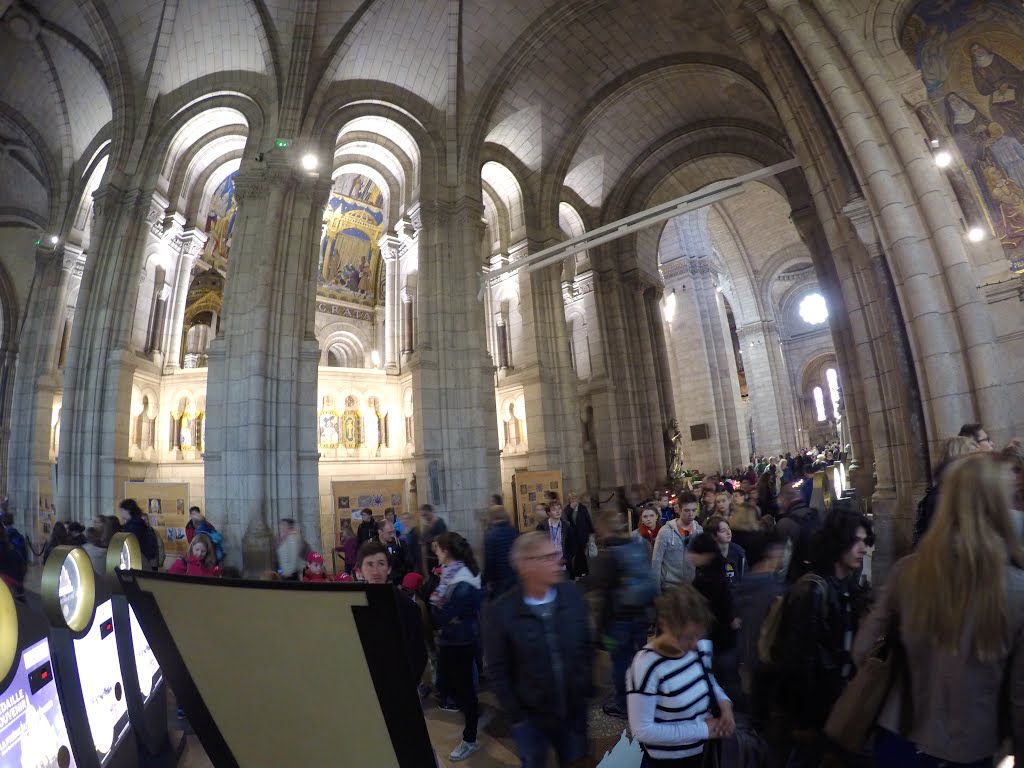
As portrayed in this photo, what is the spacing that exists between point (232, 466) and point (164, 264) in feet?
20.8

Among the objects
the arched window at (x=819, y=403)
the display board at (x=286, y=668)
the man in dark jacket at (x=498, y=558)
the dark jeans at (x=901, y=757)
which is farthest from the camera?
the arched window at (x=819, y=403)

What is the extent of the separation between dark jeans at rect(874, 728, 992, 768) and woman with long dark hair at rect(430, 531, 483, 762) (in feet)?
7.23

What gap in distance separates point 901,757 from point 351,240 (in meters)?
20.3

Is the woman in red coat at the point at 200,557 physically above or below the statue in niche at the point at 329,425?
below

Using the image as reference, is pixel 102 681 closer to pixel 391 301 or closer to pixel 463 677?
pixel 463 677

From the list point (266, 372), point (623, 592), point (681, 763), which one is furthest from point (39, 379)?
point (681, 763)

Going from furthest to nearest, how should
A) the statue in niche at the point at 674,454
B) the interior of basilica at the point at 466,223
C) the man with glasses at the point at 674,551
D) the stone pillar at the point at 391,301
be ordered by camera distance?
1. the statue in niche at the point at 674,454
2. the stone pillar at the point at 391,301
3. the interior of basilica at the point at 466,223
4. the man with glasses at the point at 674,551

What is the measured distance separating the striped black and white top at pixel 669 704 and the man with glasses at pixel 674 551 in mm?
1952

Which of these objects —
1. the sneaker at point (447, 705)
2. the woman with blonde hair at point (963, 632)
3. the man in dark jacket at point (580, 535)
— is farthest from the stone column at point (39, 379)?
the woman with blonde hair at point (963, 632)

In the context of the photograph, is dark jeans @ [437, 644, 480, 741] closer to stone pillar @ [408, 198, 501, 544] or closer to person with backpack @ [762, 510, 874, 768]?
person with backpack @ [762, 510, 874, 768]

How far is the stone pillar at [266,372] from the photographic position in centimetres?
Answer: 874

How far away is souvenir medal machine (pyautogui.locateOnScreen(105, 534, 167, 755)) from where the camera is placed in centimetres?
203

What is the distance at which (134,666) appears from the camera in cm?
208

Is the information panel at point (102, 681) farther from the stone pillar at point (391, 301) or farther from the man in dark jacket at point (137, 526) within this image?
the stone pillar at point (391, 301)
